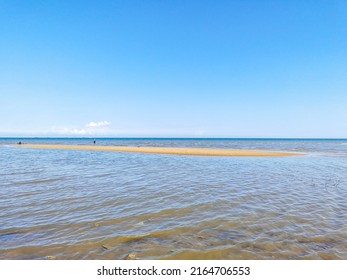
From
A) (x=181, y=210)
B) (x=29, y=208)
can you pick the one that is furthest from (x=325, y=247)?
(x=29, y=208)

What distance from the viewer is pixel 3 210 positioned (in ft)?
24.2

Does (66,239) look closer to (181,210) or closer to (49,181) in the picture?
(181,210)

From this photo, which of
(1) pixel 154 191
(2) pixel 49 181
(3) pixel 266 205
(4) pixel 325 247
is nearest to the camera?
(4) pixel 325 247

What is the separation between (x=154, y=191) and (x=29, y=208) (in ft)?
15.8

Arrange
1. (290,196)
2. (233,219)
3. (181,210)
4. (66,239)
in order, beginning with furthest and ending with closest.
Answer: (290,196) → (181,210) → (233,219) → (66,239)

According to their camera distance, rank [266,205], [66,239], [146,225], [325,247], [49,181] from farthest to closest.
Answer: [49,181]
[266,205]
[146,225]
[66,239]
[325,247]

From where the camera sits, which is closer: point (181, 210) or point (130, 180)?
point (181, 210)

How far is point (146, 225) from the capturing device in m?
6.08

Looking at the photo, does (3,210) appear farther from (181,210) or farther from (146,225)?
(181,210)

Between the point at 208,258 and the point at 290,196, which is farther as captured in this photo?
the point at 290,196

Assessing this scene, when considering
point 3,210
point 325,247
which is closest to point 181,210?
point 325,247

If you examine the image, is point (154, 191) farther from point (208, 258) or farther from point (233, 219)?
point (208, 258)
